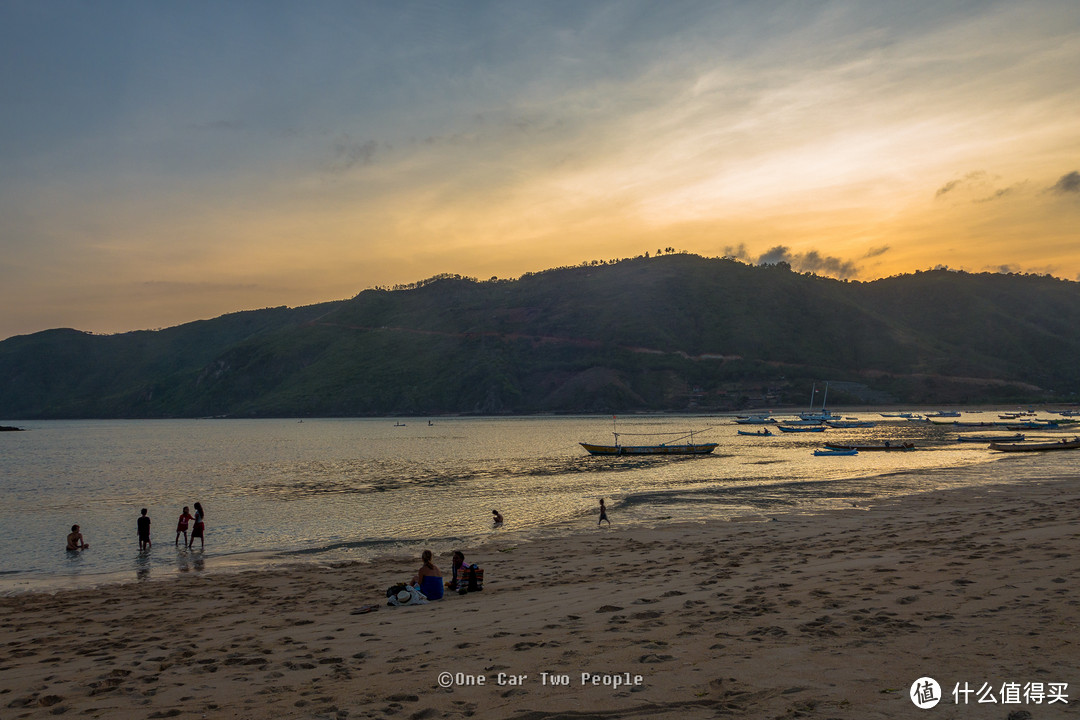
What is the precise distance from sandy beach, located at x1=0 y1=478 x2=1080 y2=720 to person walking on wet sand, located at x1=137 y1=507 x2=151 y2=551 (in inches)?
257

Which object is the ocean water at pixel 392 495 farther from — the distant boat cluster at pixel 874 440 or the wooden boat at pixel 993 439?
the wooden boat at pixel 993 439

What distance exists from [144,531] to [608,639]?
73.9 feet

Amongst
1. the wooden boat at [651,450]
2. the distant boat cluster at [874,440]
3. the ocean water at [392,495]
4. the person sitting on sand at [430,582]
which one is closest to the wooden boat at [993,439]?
the distant boat cluster at [874,440]

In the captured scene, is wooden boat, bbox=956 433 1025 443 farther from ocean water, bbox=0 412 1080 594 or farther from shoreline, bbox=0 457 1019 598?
shoreline, bbox=0 457 1019 598

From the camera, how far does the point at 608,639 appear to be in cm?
1045

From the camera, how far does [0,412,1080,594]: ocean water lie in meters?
25.8

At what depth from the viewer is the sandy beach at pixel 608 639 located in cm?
773

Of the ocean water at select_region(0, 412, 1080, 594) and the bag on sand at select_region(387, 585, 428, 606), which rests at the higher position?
the bag on sand at select_region(387, 585, 428, 606)

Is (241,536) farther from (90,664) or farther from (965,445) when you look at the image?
(965,445)

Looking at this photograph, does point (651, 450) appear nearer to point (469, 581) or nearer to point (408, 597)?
point (469, 581)

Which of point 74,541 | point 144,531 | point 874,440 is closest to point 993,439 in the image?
point 874,440

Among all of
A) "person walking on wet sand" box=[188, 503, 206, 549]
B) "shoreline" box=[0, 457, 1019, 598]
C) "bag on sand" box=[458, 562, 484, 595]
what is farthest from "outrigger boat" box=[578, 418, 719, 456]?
"bag on sand" box=[458, 562, 484, 595]

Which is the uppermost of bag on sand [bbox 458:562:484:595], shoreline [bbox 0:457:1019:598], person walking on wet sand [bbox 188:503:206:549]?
bag on sand [bbox 458:562:484:595]

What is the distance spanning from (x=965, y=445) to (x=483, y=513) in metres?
61.6
